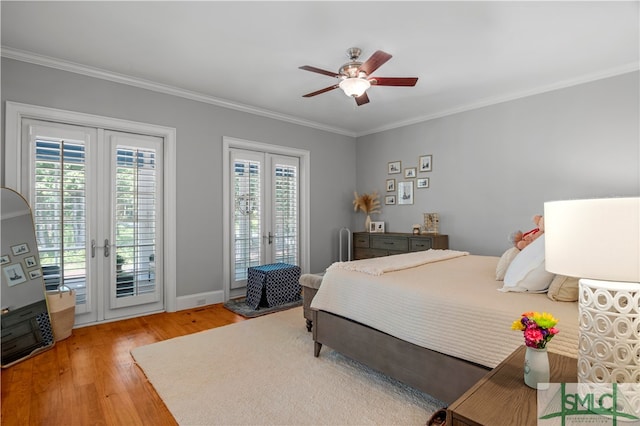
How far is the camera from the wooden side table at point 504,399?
98cm

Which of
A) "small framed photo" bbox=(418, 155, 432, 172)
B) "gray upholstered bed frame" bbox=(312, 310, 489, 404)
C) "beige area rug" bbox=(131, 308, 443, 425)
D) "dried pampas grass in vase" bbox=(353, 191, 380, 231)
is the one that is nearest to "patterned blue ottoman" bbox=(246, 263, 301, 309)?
"beige area rug" bbox=(131, 308, 443, 425)

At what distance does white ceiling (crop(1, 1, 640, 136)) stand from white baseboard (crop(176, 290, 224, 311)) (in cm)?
252

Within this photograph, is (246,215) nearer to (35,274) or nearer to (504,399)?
(35,274)

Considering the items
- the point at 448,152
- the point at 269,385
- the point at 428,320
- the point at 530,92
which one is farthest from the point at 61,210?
the point at 530,92

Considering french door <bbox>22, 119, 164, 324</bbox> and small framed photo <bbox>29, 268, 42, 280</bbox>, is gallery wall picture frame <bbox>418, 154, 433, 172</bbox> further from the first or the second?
small framed photo <bbox>29, 268, 42, 280</bbox>

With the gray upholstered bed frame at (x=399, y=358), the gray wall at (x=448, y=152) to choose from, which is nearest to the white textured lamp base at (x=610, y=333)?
the gray upholstered bed frame at (x=399, y=358)

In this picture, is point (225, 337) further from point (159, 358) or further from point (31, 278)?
point (31, 278)

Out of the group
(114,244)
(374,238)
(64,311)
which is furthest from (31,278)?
(374,238)

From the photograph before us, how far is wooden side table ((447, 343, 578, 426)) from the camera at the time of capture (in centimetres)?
98

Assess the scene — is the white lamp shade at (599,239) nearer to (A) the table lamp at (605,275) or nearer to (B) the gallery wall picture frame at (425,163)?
(A) the table lamp at (605,275)

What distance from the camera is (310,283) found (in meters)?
2.98

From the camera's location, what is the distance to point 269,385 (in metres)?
2.24

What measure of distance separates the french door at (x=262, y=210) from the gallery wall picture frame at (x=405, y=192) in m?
1.66

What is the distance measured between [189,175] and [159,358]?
2208 millimetres
